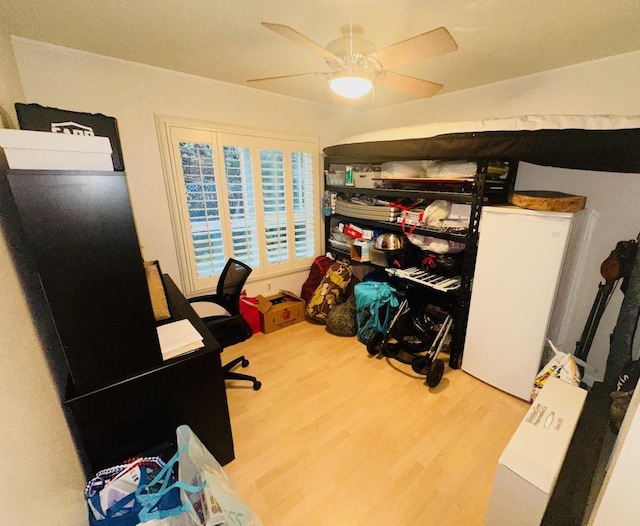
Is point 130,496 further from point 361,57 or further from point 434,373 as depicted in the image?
point 361,57

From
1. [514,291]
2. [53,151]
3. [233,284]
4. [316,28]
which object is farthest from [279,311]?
[316,28]

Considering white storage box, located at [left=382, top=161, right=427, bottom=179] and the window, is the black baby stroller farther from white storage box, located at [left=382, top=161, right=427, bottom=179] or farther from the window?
the window

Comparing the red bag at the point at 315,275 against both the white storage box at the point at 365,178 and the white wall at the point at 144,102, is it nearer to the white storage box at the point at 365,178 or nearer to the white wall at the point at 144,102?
the white storage box at the point at 365,178

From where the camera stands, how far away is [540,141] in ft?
5.17

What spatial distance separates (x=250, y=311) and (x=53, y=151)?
216 centimetres

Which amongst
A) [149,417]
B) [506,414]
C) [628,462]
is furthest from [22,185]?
[506,414]

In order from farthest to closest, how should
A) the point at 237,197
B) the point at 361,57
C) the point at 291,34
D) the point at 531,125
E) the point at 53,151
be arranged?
the point at 237,197 < the point at 531,125 < the point at 361,57 < the point at 291,34 < the point at 53,151

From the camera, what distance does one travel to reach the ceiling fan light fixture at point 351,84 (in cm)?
134

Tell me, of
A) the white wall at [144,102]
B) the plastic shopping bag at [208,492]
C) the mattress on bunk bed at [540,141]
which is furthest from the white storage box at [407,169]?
the plastic shopping bag at [208,492]

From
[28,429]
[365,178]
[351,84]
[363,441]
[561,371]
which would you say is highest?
[351,84]

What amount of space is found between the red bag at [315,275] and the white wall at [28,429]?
2.37 meters

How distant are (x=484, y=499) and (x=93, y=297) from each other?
2.05 meters

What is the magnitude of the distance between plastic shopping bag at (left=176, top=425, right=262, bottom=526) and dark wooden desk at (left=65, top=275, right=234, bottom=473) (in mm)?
194

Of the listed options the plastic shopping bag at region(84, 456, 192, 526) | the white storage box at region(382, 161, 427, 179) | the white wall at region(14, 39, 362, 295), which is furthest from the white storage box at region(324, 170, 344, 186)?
the plastic shopping bag at region(84, 456, 192, 526)
